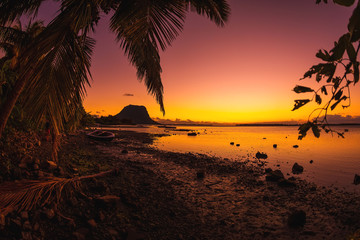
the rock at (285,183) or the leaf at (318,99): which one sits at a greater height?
the leaf at (318,99)

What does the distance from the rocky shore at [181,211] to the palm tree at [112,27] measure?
2193 mm

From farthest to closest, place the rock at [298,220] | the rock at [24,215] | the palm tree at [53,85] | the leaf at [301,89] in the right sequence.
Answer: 1. the rock at [298,220]
2. the rock at [24,215]
3. the palm tree at [53,85]
4. the leaf at [301,89]

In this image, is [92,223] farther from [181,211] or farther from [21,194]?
[181,211]

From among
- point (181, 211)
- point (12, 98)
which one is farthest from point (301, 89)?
point (181, 211)

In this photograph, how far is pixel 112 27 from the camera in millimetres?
4816

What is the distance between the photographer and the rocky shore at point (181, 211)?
12.2 feet

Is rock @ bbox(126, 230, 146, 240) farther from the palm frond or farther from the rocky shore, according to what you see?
the palm frond

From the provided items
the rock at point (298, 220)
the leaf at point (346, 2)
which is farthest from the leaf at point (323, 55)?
the rock at point (298, 220)

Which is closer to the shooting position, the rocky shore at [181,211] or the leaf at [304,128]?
the leaf at [304,128]

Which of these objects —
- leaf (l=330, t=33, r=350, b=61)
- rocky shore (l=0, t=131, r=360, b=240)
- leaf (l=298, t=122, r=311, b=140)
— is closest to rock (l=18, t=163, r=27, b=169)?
rocky shore (l=0, t=131, r=360, b=240)

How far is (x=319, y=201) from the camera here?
668cm

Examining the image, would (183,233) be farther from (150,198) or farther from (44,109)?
(44,109)

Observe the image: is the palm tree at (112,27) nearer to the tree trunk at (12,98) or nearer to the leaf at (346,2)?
the tree trunk at (12,98)

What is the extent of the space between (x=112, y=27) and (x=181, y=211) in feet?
17.2
